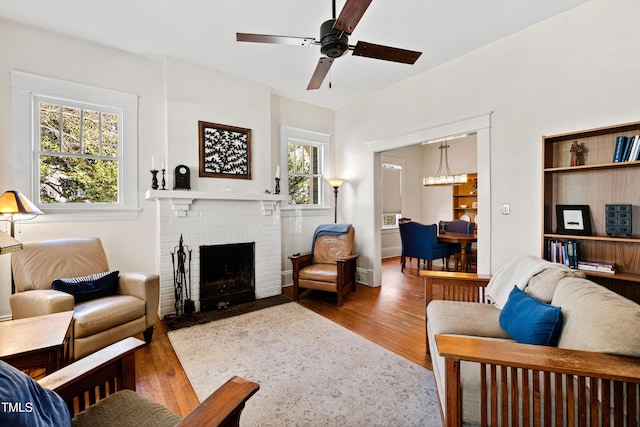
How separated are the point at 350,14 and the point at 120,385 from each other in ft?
7.43

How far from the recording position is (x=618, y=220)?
2154 mm

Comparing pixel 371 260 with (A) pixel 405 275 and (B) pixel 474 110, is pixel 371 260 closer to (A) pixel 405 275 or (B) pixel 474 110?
(A) pixel 405 275

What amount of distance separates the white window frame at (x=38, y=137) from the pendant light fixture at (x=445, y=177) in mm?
5214

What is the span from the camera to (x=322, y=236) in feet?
14.2

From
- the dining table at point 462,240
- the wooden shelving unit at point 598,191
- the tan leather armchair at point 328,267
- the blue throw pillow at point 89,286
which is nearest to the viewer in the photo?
the wooden shelving unit at point 598,191

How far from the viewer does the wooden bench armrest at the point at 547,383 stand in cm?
107

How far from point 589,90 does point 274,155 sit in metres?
3.52

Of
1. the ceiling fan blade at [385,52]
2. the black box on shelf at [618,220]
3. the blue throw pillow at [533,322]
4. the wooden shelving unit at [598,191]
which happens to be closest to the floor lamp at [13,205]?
the ceiling fan blade at [385,52]

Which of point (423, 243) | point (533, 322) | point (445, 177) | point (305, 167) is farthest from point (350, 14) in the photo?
point (445, 177)

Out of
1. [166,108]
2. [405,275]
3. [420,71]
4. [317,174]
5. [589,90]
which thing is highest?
[420,71]

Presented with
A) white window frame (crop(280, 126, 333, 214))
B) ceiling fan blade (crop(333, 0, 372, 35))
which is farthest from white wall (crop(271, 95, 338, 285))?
ceiling fan blade (crop(333, 0, 372, 35))

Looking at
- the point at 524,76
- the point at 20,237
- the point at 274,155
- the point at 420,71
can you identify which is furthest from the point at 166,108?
the point at 524,76

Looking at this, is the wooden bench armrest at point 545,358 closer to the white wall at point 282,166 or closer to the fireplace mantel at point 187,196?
the fireplace mantel at point 187,196

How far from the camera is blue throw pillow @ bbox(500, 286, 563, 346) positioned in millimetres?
1388
